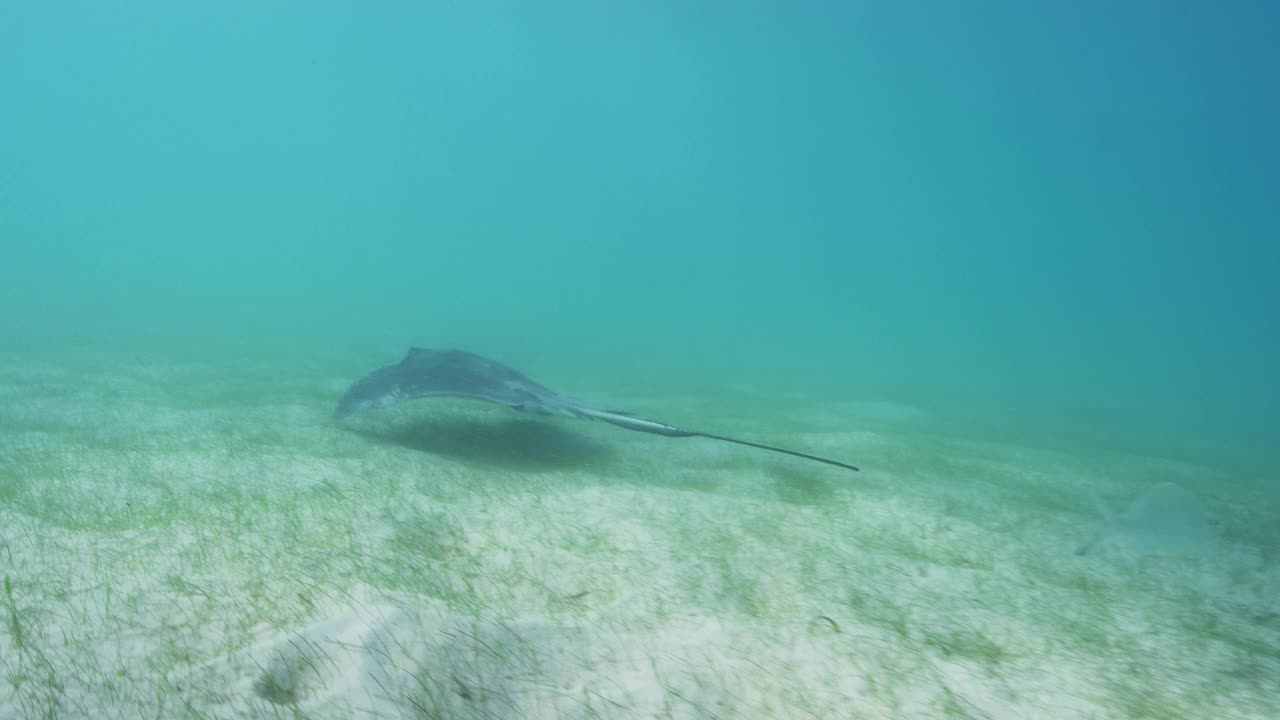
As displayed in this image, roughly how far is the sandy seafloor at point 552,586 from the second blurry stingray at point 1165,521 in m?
0.26

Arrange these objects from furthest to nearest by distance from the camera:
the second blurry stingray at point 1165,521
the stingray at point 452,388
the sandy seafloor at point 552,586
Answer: the stingray at point 452,388 → the second blurry stingray at point 1165,521 → the sandy seafloor at point 552,586

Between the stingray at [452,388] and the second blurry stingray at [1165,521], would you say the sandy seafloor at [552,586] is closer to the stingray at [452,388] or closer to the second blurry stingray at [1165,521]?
the second blurry stingray at [1165,521]

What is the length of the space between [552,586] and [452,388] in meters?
2.75

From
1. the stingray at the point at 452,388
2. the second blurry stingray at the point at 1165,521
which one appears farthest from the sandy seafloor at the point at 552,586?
the stingray at the point at 452,388

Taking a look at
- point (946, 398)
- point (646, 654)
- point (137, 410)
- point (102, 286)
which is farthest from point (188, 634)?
point (102, 286)

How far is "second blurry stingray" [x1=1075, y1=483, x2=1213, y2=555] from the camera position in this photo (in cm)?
398

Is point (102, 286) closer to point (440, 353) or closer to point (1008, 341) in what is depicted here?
point (440, 353)

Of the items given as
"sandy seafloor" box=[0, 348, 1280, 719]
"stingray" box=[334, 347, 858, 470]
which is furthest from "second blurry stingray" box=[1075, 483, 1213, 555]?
"stingray" box=[334, 347, 858, 470]

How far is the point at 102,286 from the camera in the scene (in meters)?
33.1

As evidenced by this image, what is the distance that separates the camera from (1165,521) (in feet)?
13.5

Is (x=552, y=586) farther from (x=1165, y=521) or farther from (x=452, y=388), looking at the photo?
(x=1165, y=521)

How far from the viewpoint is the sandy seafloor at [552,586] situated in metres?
2.02

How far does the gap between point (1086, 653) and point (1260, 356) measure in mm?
86398

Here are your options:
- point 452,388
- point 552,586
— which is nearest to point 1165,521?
point 552,586
